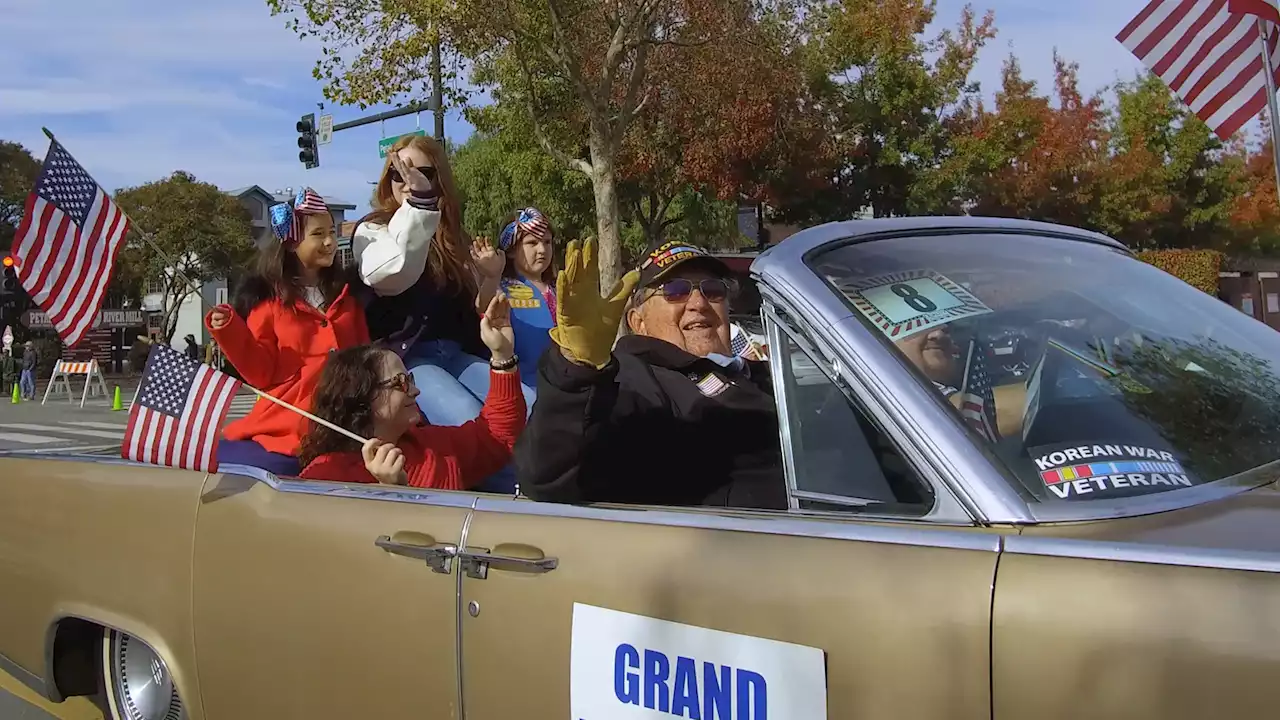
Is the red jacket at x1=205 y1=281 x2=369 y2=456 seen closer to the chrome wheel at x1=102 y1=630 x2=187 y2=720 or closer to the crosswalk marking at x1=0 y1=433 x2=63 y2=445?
the chrome wheel at x1=102 y1=630 x2=187 y2=720

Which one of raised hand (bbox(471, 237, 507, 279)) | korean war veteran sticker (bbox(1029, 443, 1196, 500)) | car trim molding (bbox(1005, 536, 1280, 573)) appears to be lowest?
car trim molding (bbox(1005, 536, 1280, 573))

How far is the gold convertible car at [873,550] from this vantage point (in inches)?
55.9

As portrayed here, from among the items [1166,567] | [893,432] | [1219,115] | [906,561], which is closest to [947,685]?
[906,561]

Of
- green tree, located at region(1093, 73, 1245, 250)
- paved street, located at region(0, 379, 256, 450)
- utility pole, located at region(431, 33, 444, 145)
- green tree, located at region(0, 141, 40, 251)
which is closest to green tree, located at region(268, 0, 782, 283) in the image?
utility pole, located at region(431, 33, 444, 145)

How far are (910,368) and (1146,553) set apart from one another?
0.51 meters

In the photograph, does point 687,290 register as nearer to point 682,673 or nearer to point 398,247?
point 398,247

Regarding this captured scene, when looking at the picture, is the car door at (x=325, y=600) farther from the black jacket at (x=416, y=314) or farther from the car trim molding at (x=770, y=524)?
the black jacket at (x=416, y=314)

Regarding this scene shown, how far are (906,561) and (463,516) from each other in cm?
99

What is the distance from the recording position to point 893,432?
5.78ft

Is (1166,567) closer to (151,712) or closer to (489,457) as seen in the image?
(489,457)

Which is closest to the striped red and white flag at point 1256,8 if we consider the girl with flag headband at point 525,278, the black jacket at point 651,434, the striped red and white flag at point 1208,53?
the striped red and white flag at point 1208,53

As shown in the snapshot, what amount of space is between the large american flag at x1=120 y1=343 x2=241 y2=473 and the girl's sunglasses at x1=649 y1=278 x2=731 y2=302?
1288 mm

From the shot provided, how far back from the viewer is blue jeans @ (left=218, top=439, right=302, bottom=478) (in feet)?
11.7

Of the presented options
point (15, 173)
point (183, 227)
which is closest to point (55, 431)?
point (183, 227)
